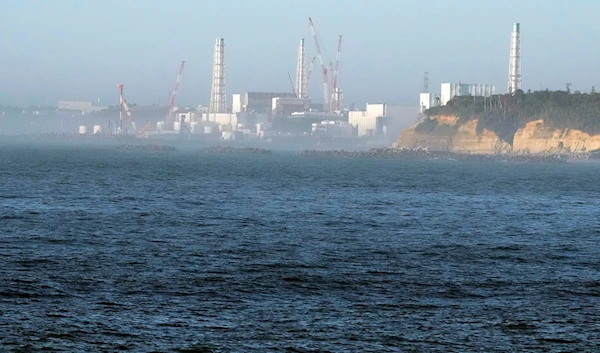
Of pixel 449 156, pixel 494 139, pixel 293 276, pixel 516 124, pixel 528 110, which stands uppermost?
pixel 528 110

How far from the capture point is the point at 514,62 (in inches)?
7082

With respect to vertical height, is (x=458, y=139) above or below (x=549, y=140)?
below

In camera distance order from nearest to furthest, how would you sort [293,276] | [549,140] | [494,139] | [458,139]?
[293,276], [549,140], [494,139], [458,139]

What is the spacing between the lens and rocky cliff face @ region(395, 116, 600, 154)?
516 feet

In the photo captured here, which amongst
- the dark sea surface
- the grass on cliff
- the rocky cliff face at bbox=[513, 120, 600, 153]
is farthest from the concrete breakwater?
the dark sea surface

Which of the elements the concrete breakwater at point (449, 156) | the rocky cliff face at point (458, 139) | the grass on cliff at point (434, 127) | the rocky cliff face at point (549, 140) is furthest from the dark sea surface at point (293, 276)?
the grass on cliff at point (434, 127)

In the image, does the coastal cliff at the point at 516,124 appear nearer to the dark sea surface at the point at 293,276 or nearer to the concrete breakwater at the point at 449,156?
the concrete breakwater at the point at 449,156

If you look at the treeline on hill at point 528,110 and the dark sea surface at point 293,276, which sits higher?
the treeline on hill at point 528,110

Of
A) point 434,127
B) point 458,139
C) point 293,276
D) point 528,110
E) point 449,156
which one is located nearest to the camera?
point 293,276

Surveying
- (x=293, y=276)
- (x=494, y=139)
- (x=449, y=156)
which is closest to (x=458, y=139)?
(x=494, y=139)

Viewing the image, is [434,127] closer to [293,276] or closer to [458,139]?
[458,139]

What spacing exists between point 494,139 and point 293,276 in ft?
491

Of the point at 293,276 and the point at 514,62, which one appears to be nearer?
the point at 293,276

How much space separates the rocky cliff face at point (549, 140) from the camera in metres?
156
